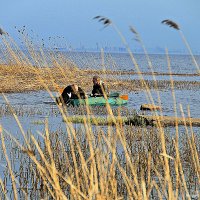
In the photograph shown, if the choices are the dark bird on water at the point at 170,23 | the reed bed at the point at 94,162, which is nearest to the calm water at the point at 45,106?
the reed bed at the point at 94,162

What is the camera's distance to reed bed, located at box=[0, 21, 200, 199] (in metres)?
4.37

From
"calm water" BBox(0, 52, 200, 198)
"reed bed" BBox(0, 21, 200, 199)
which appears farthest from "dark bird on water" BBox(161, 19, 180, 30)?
"calm water" BBox(0, 52, 200, 198)

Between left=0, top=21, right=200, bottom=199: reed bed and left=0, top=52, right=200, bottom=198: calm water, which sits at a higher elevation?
left=0, top=52, right=200, bottom=198: calm water

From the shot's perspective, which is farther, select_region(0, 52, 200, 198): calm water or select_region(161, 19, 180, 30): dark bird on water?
select_region(0, 52, 200, 198): calm water

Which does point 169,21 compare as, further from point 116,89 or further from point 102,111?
point 116,89

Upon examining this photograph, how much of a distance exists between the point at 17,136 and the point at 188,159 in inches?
191

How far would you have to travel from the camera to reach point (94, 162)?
4344 mm

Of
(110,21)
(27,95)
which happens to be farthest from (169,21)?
(27,95)

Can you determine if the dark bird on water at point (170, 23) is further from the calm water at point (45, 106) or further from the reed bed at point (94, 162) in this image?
the calm water at point (45, 106)

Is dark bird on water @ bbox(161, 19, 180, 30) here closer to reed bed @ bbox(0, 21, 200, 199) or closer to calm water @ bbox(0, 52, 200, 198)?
reed bed @ bbox(0, 21, 200, 199)

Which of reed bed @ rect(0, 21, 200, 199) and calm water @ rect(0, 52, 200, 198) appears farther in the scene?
calm water @ rect(0, 52, 200, 198)

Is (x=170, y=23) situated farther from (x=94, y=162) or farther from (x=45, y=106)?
(x=45, y=106)

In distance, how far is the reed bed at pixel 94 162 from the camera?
14.3ft

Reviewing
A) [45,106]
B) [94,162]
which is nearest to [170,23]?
[94,162]
